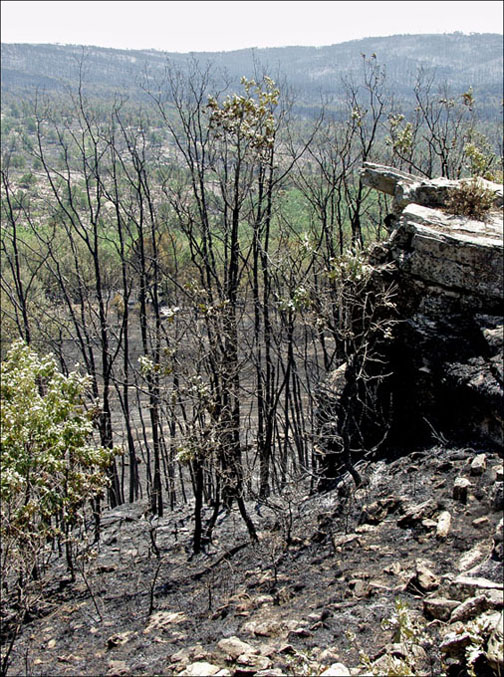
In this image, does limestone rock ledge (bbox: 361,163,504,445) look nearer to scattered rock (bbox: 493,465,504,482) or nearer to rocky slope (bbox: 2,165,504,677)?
rocky slope (bbox: 2,165,504,677)

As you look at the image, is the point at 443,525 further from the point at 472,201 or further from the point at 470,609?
the point at 472,201

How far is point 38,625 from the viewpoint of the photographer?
31.9 ft

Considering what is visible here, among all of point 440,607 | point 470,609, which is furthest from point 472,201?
point 470,609

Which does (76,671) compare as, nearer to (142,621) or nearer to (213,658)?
(142,621)

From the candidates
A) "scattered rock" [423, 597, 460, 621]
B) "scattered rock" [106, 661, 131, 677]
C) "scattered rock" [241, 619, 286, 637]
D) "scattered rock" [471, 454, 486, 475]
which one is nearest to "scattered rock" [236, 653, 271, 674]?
"scattered rock" [241, 619, 286, 637]

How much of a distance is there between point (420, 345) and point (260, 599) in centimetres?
456

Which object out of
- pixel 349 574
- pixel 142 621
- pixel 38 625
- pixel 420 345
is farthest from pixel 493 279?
pixel 38 625

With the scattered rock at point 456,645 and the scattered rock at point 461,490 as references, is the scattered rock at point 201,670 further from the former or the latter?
the scattered rock at point 461,490

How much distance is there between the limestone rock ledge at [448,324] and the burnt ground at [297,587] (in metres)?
0.64

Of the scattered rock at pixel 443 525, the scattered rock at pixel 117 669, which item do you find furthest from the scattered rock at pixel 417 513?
the scattered rock at pixel 117 669

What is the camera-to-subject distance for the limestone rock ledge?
8.86 m

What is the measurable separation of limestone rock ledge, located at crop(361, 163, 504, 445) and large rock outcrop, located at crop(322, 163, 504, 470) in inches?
0.6

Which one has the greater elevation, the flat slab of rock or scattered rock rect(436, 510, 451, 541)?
the flat slab of rock

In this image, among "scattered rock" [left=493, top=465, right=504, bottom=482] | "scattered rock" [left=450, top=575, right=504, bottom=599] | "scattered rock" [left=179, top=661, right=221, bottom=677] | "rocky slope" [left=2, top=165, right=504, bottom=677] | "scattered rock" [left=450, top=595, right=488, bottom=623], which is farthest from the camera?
"scattered rock" [left=493, top=465, right=504, bottom=482]
